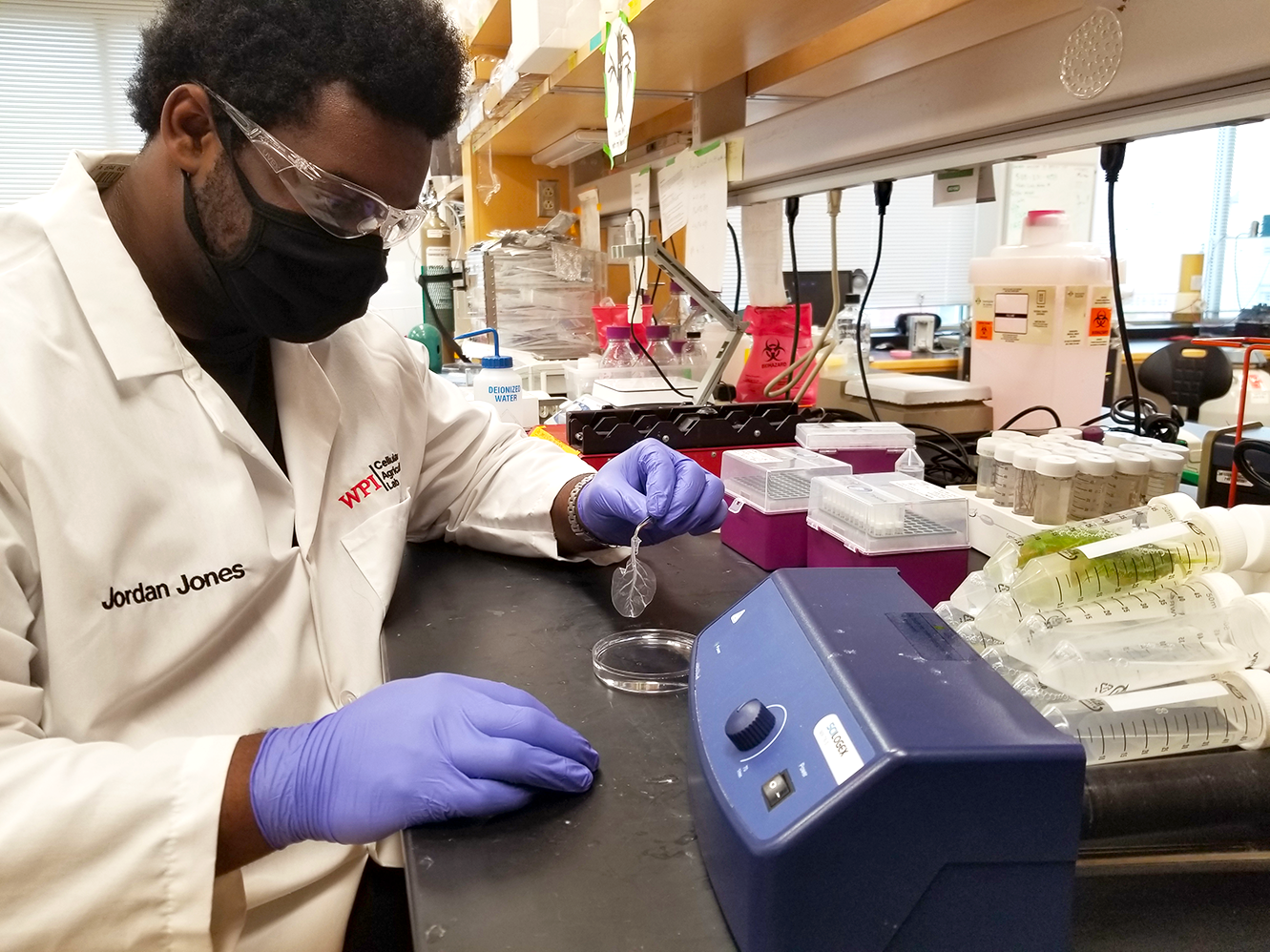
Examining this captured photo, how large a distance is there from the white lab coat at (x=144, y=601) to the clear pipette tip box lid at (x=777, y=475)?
47cm

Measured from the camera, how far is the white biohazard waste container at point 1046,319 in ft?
4.70

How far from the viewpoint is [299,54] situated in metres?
0.90

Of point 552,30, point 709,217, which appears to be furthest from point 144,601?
point 552,30

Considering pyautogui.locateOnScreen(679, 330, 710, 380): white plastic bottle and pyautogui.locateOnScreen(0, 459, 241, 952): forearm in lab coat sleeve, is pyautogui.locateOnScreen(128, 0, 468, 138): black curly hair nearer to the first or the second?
pyautogui.locateOnScreen(0, 459, 241, 952): forearm in lab coat sleeve

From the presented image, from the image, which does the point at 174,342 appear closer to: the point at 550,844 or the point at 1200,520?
the point at 550,844

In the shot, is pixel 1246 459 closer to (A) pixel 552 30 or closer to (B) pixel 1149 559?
(B) pixel 1149 559

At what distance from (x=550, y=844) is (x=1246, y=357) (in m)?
1.04

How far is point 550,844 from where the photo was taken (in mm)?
597

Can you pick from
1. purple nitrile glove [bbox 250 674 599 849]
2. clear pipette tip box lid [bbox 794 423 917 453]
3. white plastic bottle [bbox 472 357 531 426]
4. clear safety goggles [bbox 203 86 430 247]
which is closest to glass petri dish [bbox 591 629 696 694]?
purple nitrile glove [bbox 250 674 599 849]

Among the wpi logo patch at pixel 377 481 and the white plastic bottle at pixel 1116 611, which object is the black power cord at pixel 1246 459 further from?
the wpi logo patch at pixel 377 481

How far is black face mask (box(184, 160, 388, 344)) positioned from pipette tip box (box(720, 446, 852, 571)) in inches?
21.6

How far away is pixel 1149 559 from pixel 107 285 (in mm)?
1064

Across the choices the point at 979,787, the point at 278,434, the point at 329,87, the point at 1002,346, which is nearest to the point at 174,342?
the point at 278,434

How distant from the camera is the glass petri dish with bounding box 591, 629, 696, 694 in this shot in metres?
0.82
